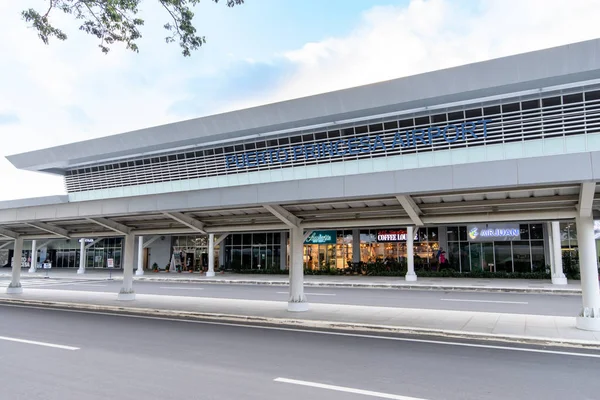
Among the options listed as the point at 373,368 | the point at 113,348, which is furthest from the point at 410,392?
the point at 113,348

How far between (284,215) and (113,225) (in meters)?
7.83

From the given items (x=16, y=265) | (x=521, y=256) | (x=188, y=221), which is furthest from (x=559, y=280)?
(x=16, y=265)

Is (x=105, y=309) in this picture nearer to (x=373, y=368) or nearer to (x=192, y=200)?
(x=192, y=200)

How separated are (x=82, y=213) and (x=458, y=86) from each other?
20.0 meters

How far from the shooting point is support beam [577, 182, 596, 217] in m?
8.57

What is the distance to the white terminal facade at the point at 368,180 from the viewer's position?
10.1 metres

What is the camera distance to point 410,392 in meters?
5.99

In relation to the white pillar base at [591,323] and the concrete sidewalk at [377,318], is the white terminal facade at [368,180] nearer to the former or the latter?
the white pillar base at [591,323]

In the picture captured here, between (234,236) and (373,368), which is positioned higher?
(234,236)

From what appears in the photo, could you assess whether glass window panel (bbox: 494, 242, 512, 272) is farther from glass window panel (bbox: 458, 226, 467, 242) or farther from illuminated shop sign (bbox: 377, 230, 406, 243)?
illuminated shop sign (bbox: 377, 230, 406, 243)

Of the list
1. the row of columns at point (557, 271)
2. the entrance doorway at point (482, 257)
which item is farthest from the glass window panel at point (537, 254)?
the row of columns at point (557, 271)

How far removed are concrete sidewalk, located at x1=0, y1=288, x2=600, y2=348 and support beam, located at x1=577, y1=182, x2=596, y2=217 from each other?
2800 millimetres

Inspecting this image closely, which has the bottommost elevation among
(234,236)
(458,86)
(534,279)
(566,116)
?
(534,279)

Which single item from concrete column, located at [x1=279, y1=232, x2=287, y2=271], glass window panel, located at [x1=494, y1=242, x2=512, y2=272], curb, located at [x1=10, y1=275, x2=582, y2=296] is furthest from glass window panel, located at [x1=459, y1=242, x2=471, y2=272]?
concrete column, located at [x1=279, y1=232, x2=287, y2=271]
